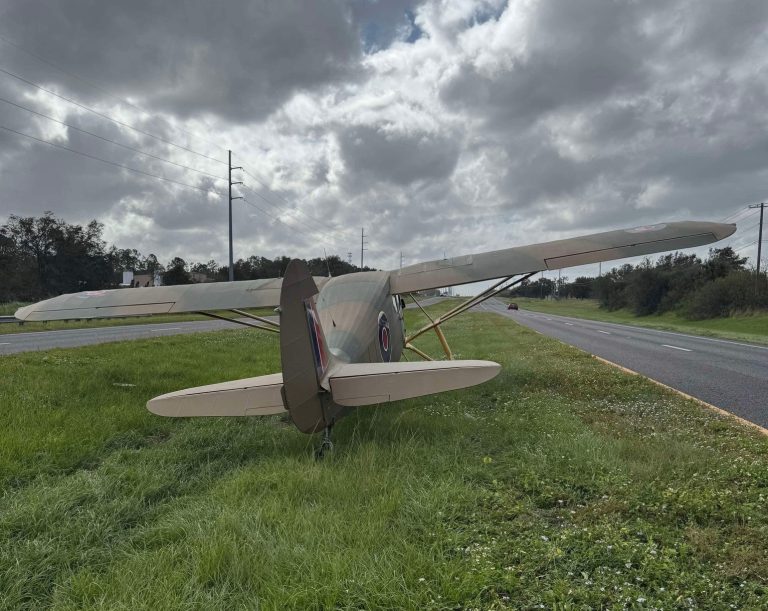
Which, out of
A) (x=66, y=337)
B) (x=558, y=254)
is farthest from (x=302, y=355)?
(x=66, y=337)

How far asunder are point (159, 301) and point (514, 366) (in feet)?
24.7

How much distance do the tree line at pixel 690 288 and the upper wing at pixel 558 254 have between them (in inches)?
556

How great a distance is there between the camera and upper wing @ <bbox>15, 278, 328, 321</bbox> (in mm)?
6664

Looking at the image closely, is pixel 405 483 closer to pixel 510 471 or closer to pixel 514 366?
pixel 510 471

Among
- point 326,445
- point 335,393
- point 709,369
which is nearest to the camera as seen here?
point 335,393

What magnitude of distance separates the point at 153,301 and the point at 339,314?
9.60 feet

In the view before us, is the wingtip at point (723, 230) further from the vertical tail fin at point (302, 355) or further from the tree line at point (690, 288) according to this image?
the tree line at point (690, 288)

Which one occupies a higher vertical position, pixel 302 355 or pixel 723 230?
pixel 723 230

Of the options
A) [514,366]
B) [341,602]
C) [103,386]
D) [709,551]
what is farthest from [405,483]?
[514,366]

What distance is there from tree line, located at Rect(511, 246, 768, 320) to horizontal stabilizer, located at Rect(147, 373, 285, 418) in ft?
62.0

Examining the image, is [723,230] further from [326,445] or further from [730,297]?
[730,297]

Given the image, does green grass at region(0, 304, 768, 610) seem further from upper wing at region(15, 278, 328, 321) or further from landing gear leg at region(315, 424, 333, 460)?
upper wing at region(15, 278, 328, 321)

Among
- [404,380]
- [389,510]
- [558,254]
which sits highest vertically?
[558,254]

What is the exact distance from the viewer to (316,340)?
4.79 m
